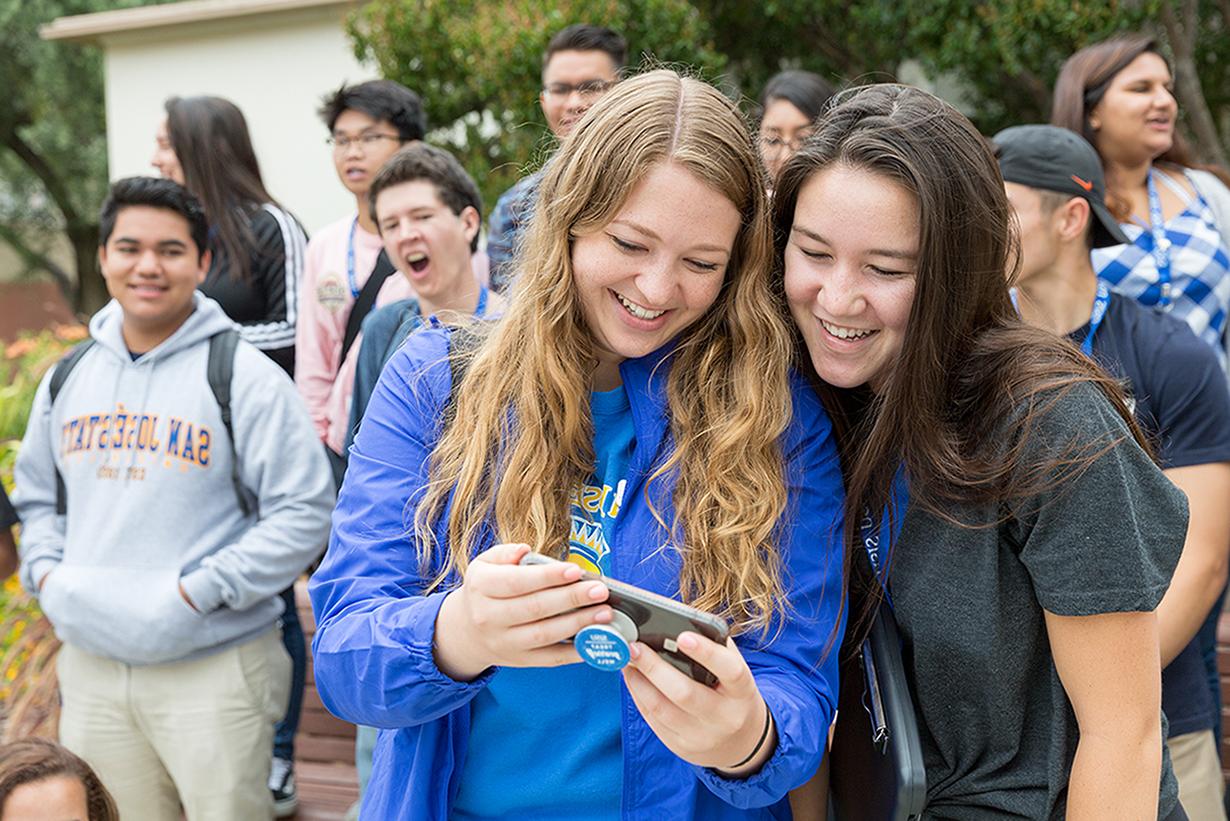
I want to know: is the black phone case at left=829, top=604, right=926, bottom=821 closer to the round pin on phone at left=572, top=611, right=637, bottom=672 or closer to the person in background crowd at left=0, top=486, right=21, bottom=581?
the round pin on phone at left=572, top=611, right=637, bottom=672

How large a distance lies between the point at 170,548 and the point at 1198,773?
2.80 meters

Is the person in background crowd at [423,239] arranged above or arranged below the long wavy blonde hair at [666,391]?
below

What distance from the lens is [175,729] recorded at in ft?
11.9

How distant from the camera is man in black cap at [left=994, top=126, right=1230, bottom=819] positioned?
2.72 metres

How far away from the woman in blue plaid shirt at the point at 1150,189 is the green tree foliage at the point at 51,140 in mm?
13732

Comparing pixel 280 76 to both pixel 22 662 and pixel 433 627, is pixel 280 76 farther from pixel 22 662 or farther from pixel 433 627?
pixel 433 627

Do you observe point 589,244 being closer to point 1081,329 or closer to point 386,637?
point 386,637

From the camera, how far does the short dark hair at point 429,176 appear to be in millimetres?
3959

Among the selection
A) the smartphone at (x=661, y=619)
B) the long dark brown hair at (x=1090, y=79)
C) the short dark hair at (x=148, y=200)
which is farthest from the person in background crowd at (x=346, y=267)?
the smartphone at (x=661, y=619)

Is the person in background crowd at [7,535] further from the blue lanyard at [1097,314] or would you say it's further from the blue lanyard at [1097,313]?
the blue lanyard at [1097,314]

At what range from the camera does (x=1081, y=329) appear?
2.86 metres

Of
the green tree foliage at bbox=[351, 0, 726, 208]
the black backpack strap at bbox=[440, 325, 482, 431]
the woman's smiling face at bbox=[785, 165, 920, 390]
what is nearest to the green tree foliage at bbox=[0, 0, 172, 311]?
the green tree foliage at bbox=[351, 0, 726, 208]

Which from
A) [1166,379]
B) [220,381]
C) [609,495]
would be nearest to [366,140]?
[220,381]

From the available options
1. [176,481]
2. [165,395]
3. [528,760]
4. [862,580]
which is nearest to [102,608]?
[176,481]
